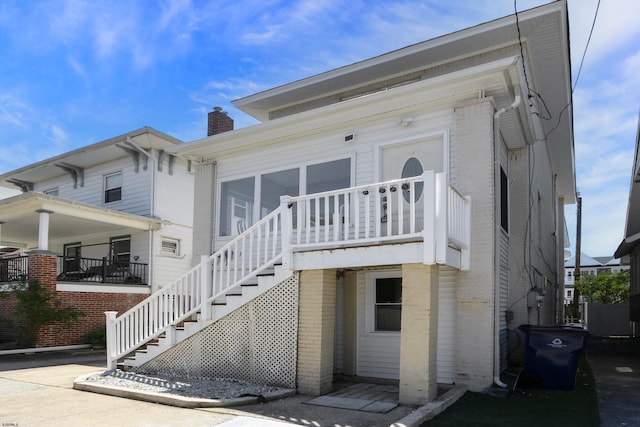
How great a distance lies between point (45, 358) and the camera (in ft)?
43.2

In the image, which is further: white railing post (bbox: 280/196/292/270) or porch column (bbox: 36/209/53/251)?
porch column (bbox: 36/209/53/251)

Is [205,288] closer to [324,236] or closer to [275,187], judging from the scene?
[324,236]

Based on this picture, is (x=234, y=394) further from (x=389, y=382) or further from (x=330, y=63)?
(x=330, y=63)

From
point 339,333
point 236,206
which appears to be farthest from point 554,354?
point 236,206

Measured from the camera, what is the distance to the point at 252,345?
8773 mm

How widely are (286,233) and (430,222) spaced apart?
96.8 inches

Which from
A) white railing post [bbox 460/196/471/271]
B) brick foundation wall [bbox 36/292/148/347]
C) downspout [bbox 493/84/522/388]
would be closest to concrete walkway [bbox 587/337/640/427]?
downspout [bbox 493/84/522/388]

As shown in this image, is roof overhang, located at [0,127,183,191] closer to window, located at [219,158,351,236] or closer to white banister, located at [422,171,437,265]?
window, located at [219,158,351,236]

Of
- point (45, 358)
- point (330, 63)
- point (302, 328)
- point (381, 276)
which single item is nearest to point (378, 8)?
point (330, 63)

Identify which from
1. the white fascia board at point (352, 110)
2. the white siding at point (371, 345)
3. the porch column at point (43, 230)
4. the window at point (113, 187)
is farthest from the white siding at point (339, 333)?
the window at point (113, 187)

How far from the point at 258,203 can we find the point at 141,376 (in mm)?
4089

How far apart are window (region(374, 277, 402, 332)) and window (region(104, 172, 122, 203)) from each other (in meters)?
13.0

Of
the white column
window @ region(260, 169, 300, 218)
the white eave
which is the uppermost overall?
the white eave

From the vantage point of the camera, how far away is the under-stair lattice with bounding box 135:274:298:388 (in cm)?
844
